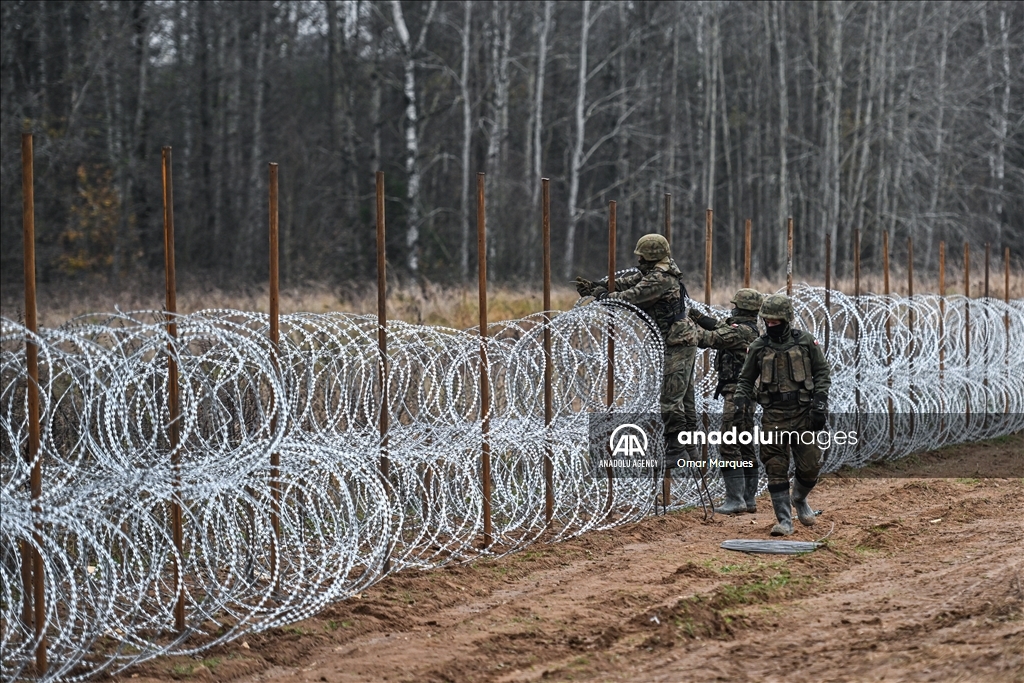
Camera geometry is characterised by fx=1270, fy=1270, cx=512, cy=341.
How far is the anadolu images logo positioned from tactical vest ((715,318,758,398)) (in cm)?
83

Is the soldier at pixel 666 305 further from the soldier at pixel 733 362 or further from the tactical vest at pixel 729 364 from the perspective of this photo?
the tactical vest at pixel 729 364

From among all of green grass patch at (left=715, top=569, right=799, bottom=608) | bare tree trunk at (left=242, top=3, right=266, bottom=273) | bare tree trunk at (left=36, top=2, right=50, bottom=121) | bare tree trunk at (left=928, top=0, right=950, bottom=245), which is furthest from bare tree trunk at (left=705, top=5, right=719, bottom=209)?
green grass patch at (left=715, top=569, right=799, bottom=608)

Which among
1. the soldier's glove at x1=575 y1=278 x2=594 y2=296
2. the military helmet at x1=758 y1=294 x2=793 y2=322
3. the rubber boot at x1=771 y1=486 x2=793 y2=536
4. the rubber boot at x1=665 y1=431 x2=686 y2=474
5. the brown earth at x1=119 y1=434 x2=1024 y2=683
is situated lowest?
the brown earth at x1=119 y1=434 x2=1024 y2=683

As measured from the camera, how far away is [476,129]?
33.8m

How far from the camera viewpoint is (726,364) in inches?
435

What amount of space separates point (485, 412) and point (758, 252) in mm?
29990

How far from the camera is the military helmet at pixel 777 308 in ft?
31.9

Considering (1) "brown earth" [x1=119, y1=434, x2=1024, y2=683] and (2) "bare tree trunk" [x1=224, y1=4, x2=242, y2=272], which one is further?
(2) "bare tree trunk" [x1=224, y1=4, x2=242, y2=272]

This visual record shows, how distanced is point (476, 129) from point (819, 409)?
25.1 meters

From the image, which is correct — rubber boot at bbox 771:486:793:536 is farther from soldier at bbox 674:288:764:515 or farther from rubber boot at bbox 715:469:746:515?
rubber boot at bbox 715:469:746:515

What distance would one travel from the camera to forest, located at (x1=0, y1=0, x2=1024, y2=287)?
1146 inches

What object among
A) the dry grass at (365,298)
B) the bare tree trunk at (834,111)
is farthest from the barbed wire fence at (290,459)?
the bare tree trunk at (834,111)

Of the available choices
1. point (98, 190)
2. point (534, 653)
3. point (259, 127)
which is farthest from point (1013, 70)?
point (534, 653)

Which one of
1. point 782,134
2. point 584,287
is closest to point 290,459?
point 584,287
